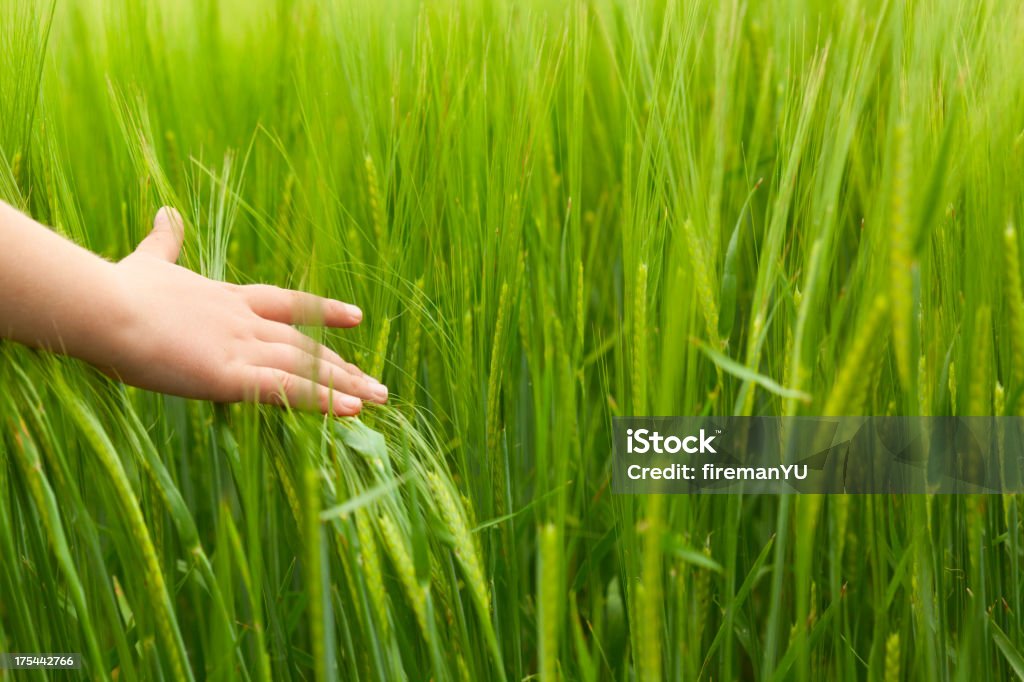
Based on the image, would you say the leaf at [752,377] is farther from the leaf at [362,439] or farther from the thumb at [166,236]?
the thumb at [166,236]

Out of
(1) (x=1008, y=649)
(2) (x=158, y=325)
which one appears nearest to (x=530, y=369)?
(2) (x=158, y=325)

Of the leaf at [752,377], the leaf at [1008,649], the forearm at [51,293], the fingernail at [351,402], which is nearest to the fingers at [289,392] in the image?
the fingernail at [351,402]

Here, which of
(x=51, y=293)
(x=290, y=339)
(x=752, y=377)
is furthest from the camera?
(x=290, y=339)

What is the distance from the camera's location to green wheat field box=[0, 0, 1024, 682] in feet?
1.54

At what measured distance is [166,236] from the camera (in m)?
0.64

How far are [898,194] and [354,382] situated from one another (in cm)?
36

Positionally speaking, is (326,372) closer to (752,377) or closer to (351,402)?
(351,402)

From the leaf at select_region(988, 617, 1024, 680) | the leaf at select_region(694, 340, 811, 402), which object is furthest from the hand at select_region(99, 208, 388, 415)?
the leaf at select_region(988, 617, 1024, 680)

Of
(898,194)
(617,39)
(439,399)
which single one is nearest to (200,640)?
(439,399)

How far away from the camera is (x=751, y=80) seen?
95cm

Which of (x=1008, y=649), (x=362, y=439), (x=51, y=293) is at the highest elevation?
(x=51, y=293)

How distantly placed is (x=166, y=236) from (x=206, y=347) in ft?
0.41

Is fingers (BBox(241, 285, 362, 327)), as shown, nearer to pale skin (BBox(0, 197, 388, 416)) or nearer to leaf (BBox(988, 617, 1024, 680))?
pale skin (BBox(0, 197, 388, 416))

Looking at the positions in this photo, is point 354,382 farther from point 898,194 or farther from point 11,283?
point 898,194
